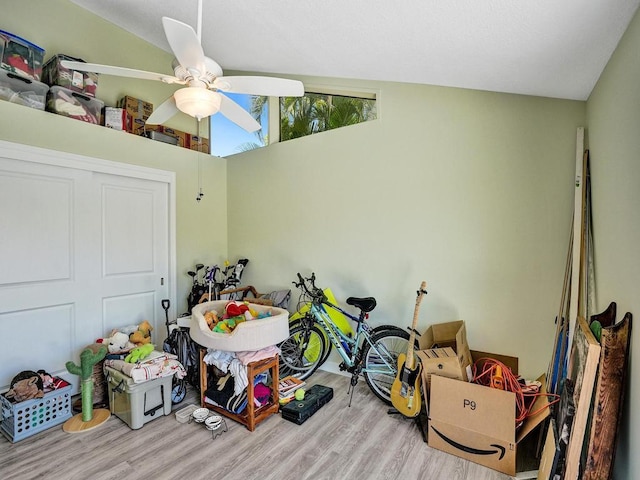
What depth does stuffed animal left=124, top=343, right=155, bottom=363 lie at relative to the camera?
96.9 inches

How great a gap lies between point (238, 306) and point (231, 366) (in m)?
0.48

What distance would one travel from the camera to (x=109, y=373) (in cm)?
249

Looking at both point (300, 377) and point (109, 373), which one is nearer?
point (109, 373)

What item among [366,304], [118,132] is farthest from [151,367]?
[118,132]

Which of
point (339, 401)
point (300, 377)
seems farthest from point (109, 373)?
point (339, 401)

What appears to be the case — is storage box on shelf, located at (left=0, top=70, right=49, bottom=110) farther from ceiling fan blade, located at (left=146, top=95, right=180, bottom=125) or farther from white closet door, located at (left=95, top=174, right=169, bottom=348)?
ceiling fan blade, located at (left=146, top=95, right=180, bottom=125)

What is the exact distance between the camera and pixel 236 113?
2.12 m

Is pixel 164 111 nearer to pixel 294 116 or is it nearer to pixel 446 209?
pixel 294 116

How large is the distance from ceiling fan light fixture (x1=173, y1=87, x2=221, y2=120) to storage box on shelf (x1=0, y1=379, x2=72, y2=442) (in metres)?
2.26

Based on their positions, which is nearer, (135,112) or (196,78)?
(196,78)

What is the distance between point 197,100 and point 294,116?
2154 mm

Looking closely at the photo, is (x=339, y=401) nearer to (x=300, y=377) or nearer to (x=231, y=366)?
(x=300, y=377)

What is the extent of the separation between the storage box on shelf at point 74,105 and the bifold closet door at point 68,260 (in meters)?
0.49

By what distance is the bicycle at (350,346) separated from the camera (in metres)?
2.71
